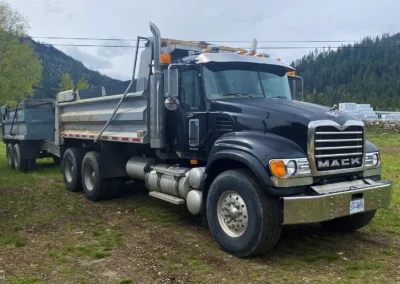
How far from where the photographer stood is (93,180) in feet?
28.8

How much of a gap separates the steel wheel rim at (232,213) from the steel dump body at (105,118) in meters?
2.08

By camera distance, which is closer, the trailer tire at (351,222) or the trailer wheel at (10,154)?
the trailer tire at (351,222)

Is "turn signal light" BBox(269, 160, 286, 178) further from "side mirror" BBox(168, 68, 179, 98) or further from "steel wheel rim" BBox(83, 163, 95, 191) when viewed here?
"steel wheel rim" BBox(83, 163, 95, 191)

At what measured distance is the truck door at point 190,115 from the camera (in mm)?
6203

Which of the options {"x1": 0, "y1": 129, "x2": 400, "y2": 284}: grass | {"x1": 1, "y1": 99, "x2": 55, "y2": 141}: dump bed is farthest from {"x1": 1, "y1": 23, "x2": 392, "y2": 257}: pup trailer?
{"x1": 1, "y1": 99, "x2": 55, "y2": 141}: dump bed

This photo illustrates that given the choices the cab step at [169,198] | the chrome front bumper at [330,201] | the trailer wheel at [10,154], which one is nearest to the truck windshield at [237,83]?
the cab step at [169,198]

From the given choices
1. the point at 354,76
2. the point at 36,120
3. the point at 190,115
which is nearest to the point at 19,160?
the point at 36,120

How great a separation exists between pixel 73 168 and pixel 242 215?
5.57m

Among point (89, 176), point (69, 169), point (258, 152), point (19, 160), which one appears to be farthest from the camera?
point (19, 160)

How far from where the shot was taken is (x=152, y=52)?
7090 millimetres

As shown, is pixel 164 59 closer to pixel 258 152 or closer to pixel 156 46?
pixel 156 46

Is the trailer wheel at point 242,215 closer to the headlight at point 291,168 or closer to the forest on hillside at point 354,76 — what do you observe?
the headlight at point 291,168

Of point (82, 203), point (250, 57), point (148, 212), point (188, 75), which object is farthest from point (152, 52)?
point (82, 203)

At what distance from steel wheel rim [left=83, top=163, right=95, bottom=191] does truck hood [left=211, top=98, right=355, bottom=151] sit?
4.04 meters
